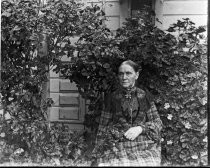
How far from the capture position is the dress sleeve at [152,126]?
12.8 feet

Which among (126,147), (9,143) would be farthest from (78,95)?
(126,147)

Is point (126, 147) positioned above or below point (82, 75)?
below

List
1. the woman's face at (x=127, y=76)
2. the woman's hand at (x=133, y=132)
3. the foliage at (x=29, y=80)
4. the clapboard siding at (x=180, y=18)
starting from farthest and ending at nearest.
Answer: the clapboard siding at (x=180, y=18), the foliage at (x=29, y=80), the woman's face at (x=127, y=76), the woman's hand at (x=133, y=132)

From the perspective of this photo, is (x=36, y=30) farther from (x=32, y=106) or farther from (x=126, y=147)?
(x=126, y=147)

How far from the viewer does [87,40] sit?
15.2 feet

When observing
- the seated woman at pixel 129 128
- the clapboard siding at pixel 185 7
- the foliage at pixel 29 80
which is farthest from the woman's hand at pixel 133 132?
the clapboard siding at pixel 185 7

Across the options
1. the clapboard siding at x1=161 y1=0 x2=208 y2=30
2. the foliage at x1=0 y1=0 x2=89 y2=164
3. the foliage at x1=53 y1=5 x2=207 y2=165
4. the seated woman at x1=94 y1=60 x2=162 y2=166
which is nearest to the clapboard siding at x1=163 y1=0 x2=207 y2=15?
the clapboard siding at x1=161 y1=0 x2=208 y2=30

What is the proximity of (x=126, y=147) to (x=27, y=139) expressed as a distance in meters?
1.15

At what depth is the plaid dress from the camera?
12.9 feet

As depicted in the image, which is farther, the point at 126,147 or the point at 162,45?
the point at 162,45

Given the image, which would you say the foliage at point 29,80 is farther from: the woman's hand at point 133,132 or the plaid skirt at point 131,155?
the woman's hand at point 133,132

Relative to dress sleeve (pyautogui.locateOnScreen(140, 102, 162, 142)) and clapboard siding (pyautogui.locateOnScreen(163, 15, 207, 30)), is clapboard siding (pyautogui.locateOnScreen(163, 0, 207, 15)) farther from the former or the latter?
dress sleeve (pyautogui.locateOnScreen(140, 102, 162, 142))

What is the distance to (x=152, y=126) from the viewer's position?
3.90 m

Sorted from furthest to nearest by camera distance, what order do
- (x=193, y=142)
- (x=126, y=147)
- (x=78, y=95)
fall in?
(x=78, y=95), (x=193, y=142), (x=126, y=147)
